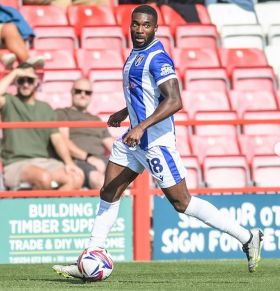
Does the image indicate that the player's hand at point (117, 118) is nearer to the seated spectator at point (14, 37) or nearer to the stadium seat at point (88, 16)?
the seated spectator at point (14, 37)

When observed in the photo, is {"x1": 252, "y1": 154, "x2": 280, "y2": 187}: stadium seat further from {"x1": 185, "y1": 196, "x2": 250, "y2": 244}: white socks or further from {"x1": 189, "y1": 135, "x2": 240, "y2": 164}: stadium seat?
{"x1": 185, "y1": 196, "x2": 250, "y2": 244}: white socks

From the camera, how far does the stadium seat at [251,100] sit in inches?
528

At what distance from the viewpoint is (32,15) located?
14.0 metres

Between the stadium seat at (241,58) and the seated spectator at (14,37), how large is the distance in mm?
2732

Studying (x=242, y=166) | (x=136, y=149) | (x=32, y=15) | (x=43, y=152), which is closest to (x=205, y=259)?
(x=242, y=166)

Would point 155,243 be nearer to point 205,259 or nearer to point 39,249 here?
point 205,259

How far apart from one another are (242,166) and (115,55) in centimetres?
320

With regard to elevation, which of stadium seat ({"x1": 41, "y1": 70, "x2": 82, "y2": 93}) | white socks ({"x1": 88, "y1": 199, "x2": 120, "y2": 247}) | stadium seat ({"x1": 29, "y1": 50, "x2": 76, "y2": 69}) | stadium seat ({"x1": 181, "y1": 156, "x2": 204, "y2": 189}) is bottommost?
white socks ({"x1": 88, "y1": 199, "x2": 120, "y2": 247})

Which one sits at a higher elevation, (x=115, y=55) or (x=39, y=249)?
(x=115, y=55)

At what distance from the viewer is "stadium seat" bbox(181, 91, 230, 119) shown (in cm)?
1298

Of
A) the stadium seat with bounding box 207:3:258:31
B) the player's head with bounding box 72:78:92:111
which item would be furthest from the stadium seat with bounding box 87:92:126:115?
the stadium seat with bounding box 207:3:258:31

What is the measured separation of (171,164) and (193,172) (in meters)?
3.25

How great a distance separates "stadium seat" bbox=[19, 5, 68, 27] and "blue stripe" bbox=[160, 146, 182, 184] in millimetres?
6596

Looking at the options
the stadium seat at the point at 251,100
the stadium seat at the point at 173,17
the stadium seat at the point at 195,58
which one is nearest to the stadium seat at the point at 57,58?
the stadium seat at the point at 195,58
